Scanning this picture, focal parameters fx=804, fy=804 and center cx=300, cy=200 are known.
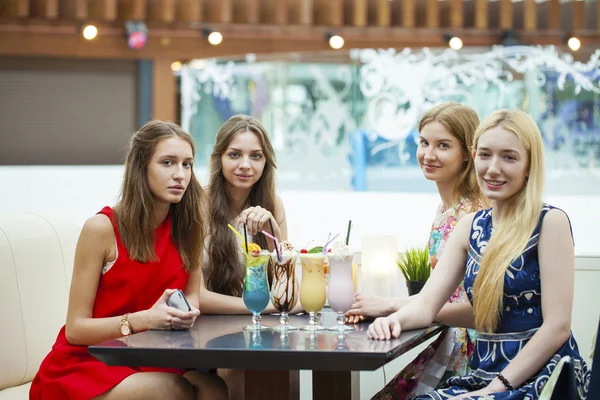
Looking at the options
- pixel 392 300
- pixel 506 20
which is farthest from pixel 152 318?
pixel 506 20

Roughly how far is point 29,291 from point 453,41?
425 centimetres

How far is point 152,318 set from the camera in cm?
234

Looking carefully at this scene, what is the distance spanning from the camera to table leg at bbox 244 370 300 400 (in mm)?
2369

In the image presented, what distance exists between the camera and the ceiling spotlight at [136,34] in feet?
20.1

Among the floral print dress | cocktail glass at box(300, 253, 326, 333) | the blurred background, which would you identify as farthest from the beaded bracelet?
the blurred background

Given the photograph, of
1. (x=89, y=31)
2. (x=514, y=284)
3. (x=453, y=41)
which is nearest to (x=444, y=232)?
(x=514, y=284)

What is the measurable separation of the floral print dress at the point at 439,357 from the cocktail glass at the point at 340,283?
0.36m

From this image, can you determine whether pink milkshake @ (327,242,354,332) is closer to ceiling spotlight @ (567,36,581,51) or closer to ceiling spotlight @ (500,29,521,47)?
ceiling spotlight @ (500,29,521,47)

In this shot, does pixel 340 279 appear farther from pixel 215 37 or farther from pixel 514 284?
pixel 215 37

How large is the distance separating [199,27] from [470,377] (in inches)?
179

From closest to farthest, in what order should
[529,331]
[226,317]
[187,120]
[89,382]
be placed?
[529,331]
[89,382]
[226,317]
[187,120]

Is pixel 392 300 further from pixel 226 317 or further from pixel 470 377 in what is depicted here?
pixel 226 317

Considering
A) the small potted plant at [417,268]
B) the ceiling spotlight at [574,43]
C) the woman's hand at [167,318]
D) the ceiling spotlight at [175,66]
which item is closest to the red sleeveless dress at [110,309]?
the woman's hand at [167,318]

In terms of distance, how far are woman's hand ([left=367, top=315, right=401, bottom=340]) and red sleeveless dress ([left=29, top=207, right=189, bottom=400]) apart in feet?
2.38
